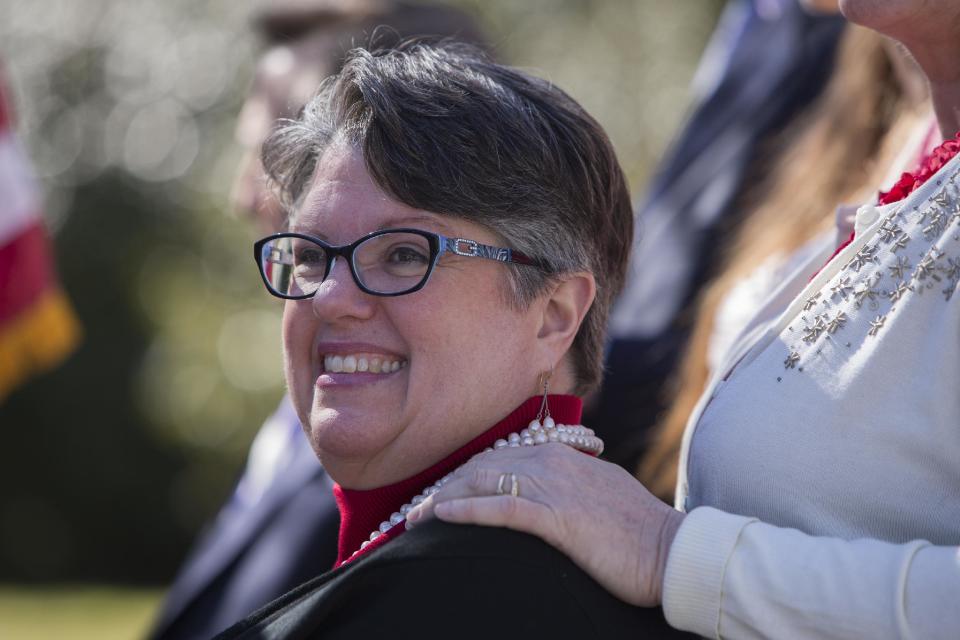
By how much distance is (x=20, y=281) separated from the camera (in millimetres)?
4473

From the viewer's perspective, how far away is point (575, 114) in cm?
206

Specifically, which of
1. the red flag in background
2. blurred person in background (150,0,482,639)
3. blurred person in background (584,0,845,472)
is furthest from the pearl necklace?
the red flag in background

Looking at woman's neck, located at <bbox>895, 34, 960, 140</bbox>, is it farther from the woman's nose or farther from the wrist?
the woman's nose

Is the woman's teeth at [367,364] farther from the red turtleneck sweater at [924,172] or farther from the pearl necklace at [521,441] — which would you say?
the red turtleneck sweater at [924,172]

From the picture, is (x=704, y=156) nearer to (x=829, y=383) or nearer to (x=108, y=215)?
(x=829, y=383)

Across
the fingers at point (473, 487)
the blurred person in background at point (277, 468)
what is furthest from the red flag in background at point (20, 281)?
the fingers at point (473, 487)

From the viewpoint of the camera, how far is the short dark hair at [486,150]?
6.27ft

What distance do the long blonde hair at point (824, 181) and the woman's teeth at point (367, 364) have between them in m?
1.19

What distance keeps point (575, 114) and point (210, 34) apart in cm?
1461

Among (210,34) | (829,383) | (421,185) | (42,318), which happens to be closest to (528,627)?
(829,383)

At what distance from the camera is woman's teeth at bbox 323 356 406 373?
1967 mm

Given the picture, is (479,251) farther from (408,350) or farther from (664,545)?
(664,545)

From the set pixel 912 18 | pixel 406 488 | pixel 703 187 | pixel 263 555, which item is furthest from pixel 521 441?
pixel 703 187

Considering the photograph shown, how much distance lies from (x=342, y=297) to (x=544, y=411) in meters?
0.41
